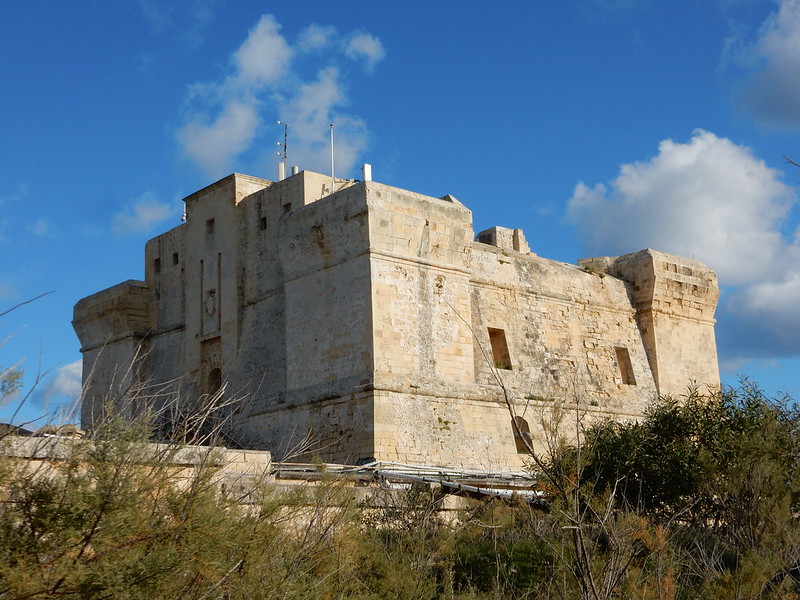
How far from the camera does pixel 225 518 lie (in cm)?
635

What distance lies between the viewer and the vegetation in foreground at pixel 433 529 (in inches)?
218

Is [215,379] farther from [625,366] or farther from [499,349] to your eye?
[625,366]

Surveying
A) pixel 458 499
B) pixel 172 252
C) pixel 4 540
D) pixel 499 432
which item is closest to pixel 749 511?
pixel 458 499

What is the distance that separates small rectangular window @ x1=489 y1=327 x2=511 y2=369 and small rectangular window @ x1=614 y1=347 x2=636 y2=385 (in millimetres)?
3246

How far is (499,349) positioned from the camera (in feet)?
60.6

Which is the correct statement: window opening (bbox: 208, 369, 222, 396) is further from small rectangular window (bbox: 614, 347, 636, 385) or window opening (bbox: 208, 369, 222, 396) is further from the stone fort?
small rectangular window (bbox: 614, 347, 636, 385)

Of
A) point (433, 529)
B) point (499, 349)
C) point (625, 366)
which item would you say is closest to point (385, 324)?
point (499, 349)

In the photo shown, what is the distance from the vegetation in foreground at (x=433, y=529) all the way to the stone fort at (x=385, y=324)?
2.07 metres

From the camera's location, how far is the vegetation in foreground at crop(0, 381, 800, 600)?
554 centimetres

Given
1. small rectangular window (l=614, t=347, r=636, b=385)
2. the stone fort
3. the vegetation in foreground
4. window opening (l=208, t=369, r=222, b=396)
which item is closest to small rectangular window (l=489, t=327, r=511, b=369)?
the stone fort

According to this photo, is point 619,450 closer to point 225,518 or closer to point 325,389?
point 325,389

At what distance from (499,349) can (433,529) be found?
24.8 ft

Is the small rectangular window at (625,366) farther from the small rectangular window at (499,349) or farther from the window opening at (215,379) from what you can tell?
the window opening at (215,379)

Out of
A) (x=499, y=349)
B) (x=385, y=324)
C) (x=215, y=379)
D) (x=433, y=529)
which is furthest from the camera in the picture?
(x=215, y=379)
